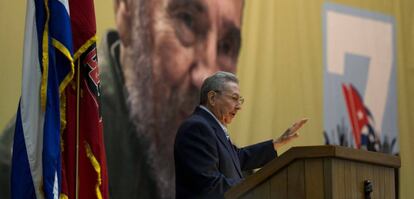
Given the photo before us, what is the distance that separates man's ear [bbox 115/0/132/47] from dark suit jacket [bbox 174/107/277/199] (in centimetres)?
108

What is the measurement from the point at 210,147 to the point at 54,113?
95 cm

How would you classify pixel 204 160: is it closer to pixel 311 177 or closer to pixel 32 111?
pixel 32 111

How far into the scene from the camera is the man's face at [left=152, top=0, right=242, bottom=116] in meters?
6.15

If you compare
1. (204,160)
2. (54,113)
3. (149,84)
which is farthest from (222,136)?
(149,84)

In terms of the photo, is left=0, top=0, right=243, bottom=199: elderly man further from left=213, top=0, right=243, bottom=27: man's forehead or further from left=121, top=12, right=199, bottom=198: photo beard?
left=213, top=0, right=243, bottom=27: man's forehead

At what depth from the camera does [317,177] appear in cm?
361

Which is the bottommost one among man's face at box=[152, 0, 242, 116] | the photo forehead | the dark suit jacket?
the dark suit jacket

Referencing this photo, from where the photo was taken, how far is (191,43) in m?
6.30

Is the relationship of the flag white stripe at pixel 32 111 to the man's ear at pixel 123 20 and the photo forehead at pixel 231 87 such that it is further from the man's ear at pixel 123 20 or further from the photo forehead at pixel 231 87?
the man's ear at pixel 123 20

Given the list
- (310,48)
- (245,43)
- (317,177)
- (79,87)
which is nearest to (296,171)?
(317,177)

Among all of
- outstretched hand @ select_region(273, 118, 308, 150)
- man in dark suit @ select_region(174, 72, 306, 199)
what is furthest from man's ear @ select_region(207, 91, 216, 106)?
outstretched hand @ select_region(273, 118, 308, 150)

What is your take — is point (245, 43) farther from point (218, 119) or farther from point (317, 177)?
point (317, 177)

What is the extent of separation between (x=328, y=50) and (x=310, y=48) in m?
0.18

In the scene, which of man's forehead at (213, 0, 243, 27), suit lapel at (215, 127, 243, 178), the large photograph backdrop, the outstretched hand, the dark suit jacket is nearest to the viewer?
the dark suit jacket
